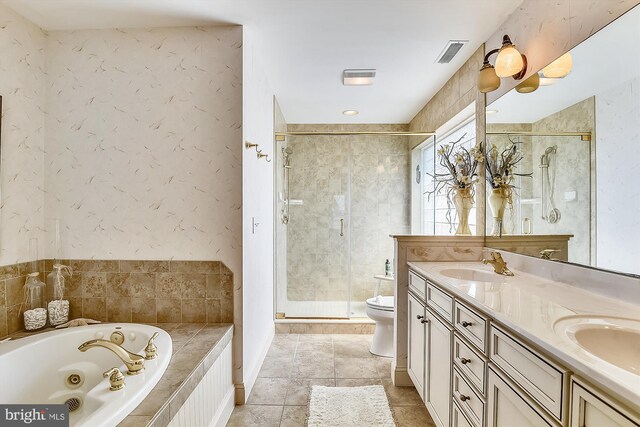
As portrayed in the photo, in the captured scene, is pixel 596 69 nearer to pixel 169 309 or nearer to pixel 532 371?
pixel 532 371

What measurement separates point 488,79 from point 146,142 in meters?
2.14

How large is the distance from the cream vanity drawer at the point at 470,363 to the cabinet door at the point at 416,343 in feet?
1.45

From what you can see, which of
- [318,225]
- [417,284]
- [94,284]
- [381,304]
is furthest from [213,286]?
[318,225]

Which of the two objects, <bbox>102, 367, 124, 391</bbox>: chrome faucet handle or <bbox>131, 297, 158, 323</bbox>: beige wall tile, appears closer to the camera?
<bbox>102, 367, 124, 391</bbox>: chrome faucet handle

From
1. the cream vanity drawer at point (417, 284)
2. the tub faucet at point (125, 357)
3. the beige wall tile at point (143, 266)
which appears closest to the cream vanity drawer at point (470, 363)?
the cream vanity drawer at point (417, 284)

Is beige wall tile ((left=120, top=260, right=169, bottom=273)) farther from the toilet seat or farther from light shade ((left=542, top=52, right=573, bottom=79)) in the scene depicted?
light shade ((left=542, top=52, right=573, bottom=79))

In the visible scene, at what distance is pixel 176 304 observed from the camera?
214cm

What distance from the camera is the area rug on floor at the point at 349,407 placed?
1.96m

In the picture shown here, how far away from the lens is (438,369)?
175 cm

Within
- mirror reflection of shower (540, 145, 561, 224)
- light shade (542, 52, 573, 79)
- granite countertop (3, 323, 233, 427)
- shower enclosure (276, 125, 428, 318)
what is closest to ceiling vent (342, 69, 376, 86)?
shower enclosure (276, 125, 428, 318)

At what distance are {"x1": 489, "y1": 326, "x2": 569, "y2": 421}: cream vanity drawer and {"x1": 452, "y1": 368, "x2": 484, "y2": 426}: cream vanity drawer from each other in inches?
9.1

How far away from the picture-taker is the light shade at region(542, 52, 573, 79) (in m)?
1.57

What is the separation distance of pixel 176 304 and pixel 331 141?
237 centimetres

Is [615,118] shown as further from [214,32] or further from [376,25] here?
[214,32]
